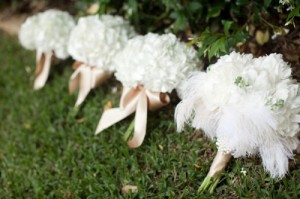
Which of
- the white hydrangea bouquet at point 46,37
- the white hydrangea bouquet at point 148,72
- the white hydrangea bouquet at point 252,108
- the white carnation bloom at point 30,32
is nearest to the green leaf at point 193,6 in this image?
the white hydrangea bouquet at point 148,72

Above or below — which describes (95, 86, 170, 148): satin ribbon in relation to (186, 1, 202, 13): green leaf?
below

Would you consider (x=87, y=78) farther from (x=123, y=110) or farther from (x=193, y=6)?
(x=193, y=6)

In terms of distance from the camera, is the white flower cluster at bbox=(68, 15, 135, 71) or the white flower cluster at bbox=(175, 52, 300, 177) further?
the white flower cluster at bbox=(68, 15, 135, 71)

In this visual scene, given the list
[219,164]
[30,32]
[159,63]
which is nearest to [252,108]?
[219,164]

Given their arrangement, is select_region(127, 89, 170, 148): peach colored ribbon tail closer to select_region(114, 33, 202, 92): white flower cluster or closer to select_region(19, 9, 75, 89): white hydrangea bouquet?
select_region(114, 33, 202, 92): white flower cluster

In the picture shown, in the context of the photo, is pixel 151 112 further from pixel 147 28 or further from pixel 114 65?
pixel 147 28

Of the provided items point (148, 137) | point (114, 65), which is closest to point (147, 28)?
point (114, 65)

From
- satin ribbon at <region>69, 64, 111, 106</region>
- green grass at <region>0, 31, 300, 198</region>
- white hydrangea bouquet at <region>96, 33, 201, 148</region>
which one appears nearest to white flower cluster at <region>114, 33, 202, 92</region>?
white hydrangea bouquet at <region>96, 33, 201, 148</region>
